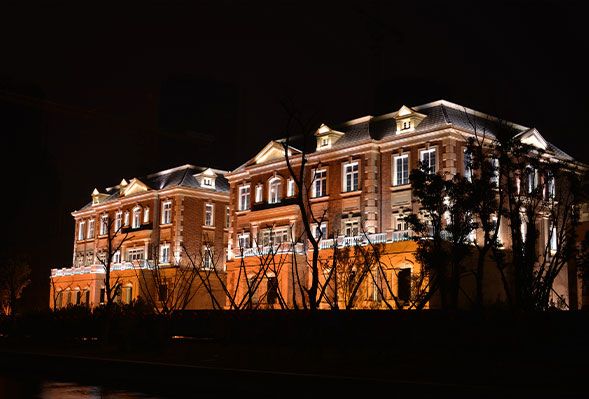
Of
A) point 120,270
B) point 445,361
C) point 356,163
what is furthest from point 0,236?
point 445,361

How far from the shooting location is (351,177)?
43312mm

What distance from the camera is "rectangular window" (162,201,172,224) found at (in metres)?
57.3

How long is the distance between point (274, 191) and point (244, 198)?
3656 millimetres

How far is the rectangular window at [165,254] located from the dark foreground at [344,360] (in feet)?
91.0

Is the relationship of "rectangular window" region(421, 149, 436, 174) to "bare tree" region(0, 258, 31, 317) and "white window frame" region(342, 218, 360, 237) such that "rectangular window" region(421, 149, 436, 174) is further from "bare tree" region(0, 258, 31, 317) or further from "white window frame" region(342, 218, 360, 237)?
"bare tree" region(0, 258, 31, 317)

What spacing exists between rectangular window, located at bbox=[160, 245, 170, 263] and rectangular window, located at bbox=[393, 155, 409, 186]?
2270 cm

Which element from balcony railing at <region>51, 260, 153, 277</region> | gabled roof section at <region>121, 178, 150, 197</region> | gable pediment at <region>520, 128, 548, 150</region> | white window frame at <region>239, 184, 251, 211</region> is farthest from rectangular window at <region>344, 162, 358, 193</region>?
gabled roof section at <region>121, 178, 150, 197</region>

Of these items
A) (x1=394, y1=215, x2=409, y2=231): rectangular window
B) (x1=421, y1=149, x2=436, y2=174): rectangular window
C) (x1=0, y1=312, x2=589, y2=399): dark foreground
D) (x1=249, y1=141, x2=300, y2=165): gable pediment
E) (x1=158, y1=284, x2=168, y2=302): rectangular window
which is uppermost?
(x1=249, y1=141, x2=300, y2=165): gable pediment

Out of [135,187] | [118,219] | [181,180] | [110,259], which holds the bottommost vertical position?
[110,259]

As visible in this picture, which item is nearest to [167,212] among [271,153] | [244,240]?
[244,240]

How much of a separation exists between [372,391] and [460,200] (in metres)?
14.2

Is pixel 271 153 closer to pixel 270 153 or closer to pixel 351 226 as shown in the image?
pixel 270 153

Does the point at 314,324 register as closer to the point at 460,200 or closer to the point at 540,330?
the point at 540,330

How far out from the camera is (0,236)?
8706 centimetres
